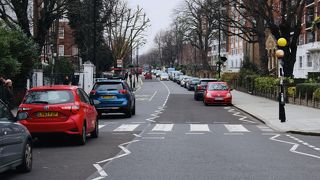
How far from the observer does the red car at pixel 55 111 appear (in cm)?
1452

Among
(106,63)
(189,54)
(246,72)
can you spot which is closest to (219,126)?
(246,72)

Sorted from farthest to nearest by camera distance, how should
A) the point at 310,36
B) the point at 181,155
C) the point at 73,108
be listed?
the point at 310,36, the point at 73,108, the point at 181,155

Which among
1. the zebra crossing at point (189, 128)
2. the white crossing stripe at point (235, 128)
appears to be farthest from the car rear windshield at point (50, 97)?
the white crossing stripe at point (235, 128)

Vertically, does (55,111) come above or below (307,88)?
below

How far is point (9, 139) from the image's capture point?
31.0ft

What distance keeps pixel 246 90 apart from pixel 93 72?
51.8 feet

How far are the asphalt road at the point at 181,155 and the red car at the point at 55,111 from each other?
491mm

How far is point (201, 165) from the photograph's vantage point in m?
11.3

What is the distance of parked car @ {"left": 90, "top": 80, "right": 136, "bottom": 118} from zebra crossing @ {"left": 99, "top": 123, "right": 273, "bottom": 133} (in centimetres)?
290

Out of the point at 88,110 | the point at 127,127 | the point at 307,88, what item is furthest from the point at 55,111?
the point at 307,88

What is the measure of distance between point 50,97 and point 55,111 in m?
0.46

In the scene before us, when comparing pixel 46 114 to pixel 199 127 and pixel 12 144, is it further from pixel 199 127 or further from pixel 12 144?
pixel 199 127

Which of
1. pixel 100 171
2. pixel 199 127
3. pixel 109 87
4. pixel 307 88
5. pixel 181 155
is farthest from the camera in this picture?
pixel 307 88

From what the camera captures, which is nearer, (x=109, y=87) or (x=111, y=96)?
(x=111, y=96)
